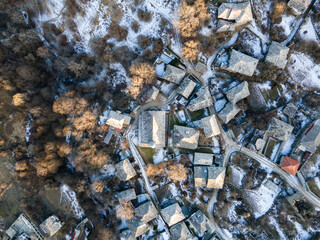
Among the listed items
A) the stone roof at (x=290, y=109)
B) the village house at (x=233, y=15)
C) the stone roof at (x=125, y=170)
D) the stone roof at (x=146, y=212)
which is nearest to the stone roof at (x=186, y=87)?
the village house at (x=233, y=15)

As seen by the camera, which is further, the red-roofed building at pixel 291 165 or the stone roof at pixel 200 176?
the stone roof at pixel 200 176

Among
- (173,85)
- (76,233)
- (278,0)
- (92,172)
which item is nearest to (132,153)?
(92,172)

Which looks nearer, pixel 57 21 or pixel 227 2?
pixel 227 2

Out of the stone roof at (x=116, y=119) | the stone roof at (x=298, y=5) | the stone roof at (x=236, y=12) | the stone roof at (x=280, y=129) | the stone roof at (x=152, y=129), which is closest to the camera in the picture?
the stone roof at (x=280, y=129)

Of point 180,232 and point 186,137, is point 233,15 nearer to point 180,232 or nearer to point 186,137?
point 186,137

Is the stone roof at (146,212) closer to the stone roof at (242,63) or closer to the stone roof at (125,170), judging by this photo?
the stone roof at (125,170)

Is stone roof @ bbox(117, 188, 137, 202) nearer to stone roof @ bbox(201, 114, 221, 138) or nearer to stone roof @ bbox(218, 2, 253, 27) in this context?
stone roof @ bbox(201, 114, 221, 138)

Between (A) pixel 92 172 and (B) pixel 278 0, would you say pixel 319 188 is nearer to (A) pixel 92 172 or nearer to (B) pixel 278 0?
(B) pixel 278 0
